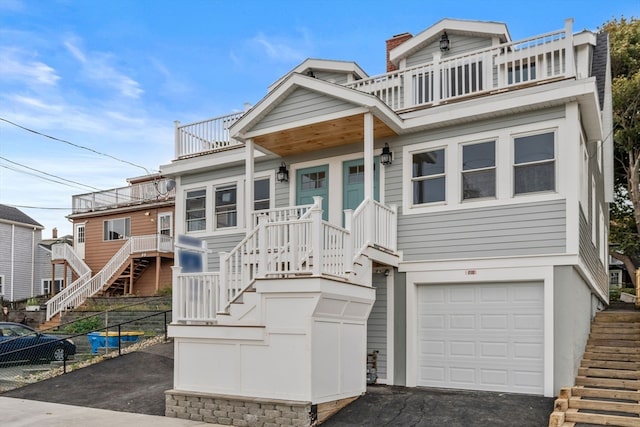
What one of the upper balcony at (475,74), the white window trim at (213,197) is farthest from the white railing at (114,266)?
the upper balcony at (475,74)

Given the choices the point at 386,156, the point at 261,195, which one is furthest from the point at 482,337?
the point at 261,195

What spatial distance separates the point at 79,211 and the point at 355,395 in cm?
2318

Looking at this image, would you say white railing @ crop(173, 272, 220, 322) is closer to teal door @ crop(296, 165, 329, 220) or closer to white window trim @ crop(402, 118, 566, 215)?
teal door @ crop(296, 165, 329, 220)

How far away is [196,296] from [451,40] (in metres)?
9.17

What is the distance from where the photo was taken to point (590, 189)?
12.1 metres

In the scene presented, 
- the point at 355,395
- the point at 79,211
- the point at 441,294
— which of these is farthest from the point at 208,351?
the point at 79,211

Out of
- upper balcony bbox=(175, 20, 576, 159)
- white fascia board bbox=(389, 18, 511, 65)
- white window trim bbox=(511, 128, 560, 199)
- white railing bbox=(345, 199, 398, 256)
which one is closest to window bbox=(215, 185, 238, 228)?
upper balcony bbox=(175, 20, 576, 159)

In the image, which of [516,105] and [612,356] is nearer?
[516,105]

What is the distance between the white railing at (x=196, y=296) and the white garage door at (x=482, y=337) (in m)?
3.94

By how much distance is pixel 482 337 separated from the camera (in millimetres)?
10102

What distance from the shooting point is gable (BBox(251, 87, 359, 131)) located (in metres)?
10.4

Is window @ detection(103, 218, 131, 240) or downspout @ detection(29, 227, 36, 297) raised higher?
window @ detection(103, 218, 131, 240)

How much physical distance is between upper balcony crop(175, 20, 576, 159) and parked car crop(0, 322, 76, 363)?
6970mm

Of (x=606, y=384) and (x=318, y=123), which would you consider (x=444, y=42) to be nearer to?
(x=318, y=123)
